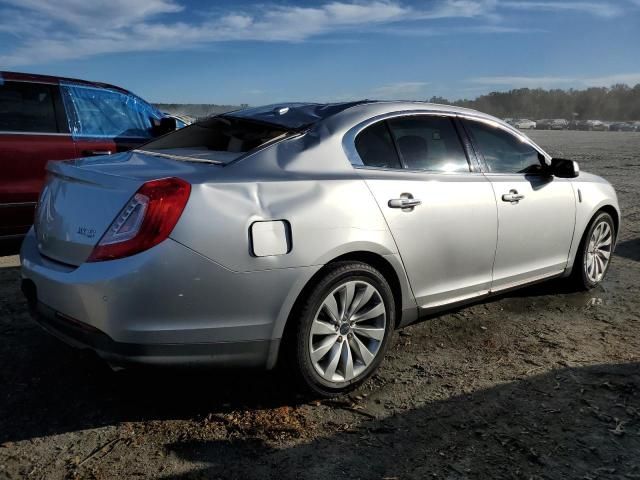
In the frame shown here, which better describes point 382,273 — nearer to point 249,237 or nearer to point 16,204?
point 249,237

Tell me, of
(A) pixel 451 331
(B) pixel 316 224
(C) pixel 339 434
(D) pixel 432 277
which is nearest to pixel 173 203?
(B) pixel 316 224

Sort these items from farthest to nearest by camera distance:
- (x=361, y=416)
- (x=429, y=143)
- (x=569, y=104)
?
1. (x=569, y=104)
2. (x=429, y=143)
3. (x=361, y=416)

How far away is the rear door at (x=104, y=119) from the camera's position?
19.8 feet

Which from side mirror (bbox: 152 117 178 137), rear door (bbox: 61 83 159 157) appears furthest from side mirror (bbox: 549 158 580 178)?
rear door (bbox: 61 83 159 157)

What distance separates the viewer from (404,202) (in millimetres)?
3348

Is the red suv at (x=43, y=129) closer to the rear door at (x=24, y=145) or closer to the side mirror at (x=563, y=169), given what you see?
the rear door at (x=24, y=145)

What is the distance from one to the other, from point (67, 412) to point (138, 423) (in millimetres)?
391

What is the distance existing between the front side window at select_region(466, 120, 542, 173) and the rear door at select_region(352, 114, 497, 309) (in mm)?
225

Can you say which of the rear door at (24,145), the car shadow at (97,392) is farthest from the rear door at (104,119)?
the car shadow at (97,392)

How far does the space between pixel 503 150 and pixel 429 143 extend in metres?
0.81

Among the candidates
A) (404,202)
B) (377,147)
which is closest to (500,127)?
(377,147)

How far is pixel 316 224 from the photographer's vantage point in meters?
2.93

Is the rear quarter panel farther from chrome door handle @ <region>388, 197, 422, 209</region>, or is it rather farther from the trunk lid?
the trunk lid

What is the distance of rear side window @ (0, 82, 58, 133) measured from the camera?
18.3ft
